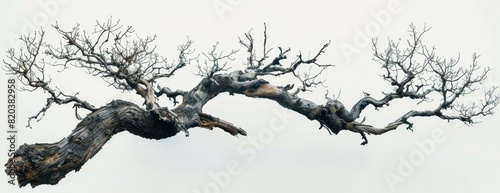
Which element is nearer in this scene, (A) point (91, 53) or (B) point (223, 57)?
(A) point (91, 53)

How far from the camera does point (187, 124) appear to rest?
8.34m

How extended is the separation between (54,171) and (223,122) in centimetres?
240

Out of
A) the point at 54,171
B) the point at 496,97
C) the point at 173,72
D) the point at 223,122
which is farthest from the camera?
the point at 496,97

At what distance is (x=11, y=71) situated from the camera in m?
7.99

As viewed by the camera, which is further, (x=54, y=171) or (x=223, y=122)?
(x=223, y=122)

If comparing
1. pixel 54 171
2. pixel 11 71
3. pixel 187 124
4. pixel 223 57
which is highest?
pixel 223 57

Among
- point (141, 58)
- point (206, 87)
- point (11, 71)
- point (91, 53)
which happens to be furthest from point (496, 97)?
point (11, 71)

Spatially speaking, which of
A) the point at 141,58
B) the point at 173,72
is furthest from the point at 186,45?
the point at 141,58

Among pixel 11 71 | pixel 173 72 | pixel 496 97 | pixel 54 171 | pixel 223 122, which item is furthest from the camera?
pixel 496 97

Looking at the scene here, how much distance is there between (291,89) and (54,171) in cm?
378

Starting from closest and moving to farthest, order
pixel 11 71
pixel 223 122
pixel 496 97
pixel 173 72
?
pixel 11 71, pixel 223 122, pixel 173 72, pixel 496 97

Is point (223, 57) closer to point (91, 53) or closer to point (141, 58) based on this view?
point (141, 58)

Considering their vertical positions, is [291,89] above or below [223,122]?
above

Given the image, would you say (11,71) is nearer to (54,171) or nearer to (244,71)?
(54,171)
